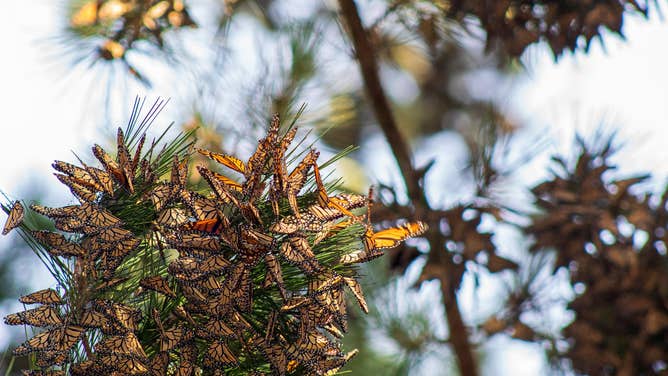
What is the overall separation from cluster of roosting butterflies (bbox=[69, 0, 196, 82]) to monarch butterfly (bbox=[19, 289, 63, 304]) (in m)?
0.40

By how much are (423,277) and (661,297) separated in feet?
1.11

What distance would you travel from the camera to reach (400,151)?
0.86 metres

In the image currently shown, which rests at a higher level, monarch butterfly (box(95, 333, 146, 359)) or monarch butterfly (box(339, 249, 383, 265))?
monarch butterfly (box(339, 249, 383, 265))

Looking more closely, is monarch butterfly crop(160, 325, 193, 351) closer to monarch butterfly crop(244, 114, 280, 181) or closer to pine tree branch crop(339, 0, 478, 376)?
monarch butterfly crop(244, 114, 280, 181)

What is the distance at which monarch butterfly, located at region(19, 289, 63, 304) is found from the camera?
1.54 ft

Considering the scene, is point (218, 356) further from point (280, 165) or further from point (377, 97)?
point (377, 97)

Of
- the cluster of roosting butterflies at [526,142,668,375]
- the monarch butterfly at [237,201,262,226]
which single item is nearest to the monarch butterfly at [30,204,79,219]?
the monarch butterfly at [237,201,262,226]

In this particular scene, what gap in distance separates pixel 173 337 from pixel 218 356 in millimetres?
30

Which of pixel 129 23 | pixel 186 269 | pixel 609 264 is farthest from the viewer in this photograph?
pixel 609 264

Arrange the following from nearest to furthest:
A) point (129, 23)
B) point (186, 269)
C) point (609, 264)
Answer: point (186, 269) → point (129, 23) → point (609, 264)

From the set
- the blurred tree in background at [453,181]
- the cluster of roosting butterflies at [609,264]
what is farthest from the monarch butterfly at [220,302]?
the cluster of roosting butterflies at [609,264]

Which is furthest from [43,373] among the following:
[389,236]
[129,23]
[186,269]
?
[129,23]

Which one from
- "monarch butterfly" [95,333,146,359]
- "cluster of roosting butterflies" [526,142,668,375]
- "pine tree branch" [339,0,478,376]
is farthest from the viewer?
"cluster of roosting butterflies" [526,142,668,375]

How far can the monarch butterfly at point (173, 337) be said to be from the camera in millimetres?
472
